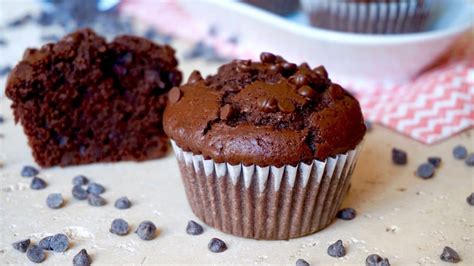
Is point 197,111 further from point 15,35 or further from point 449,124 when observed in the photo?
point 15,35

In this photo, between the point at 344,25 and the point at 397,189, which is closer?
the point at 397,189

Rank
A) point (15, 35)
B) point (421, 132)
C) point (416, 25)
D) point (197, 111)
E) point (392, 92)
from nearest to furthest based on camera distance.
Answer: point (197, 111)
point (421, 132)
point (392, 92)
point (416, 25)
point (15, 35)

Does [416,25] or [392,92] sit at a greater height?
[416,25]

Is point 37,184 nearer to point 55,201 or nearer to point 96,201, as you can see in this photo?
point 55,201

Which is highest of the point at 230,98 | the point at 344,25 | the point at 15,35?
the point at 230,98

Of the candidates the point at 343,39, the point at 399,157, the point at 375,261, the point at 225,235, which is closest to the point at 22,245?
the point at 225,235

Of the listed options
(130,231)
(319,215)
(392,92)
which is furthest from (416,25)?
(130,231)
